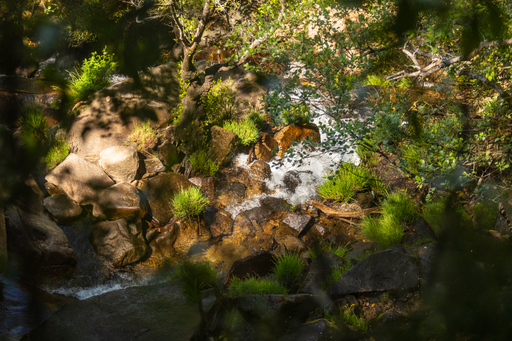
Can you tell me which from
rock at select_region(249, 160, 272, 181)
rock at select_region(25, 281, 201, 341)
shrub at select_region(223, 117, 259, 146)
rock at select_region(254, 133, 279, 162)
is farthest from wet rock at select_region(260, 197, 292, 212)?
rock at select_region(25, 281, 201, 341)

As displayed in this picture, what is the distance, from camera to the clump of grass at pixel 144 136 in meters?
6.90

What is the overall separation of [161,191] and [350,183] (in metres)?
3.56

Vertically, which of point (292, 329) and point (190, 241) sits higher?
point (292, 329)

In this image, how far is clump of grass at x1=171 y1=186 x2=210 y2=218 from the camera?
586 cm

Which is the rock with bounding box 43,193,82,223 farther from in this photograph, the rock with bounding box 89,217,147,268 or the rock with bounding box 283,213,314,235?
the rock with bounding box 283,213,314,235

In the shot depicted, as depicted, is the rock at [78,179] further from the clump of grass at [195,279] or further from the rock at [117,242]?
the clump of grass at [195,279]

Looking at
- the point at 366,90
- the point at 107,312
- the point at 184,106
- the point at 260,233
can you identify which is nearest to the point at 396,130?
the point at 260,233

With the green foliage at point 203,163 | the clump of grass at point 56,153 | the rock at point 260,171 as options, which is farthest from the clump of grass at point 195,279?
the clump of grass at point 56,153

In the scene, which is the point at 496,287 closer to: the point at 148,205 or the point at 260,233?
the point at 260,233

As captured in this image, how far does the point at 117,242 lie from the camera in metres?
5.22

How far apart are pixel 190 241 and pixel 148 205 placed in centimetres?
103

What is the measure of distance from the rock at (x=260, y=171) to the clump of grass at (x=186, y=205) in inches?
65.1

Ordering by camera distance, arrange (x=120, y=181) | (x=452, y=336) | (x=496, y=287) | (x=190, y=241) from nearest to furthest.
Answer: (x=452, y=336) → (x=496, y=287) → (x=190, y=241) → (x=120, y=181)

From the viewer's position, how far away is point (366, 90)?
7.43m
